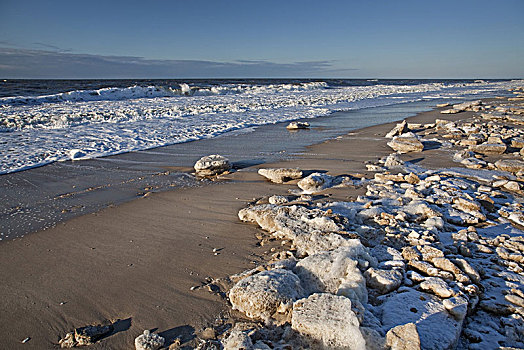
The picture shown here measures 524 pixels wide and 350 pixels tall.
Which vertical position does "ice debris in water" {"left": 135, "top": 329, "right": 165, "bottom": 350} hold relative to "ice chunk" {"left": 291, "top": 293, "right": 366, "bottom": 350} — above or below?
below

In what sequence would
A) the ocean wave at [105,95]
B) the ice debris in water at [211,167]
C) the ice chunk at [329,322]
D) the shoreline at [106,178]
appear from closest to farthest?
the ice chunk at [329,322] → the shoreline at [106,178] → the ice debris in water at [211,167] → the ocean wave at [105,95]

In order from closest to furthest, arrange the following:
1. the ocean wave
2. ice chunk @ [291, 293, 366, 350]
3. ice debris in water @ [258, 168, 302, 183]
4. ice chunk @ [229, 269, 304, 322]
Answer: ice chunk @ [291, 293, 366, 350], ice chunk @ [229, 269, 304, 322], ice debris in water @ [258, 168, 302, 183], the ocean wave

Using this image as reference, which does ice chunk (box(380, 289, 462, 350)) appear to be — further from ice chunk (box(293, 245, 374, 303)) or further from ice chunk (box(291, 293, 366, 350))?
ice chunk (box(291, 293, 366, 350))

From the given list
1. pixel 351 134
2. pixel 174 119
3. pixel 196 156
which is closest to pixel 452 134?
pixel 351 134

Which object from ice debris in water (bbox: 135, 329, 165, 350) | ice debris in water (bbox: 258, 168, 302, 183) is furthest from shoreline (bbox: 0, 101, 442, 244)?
ice debris in water (bbox: 135, 329, 165, 350)

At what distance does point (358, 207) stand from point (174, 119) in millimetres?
9686

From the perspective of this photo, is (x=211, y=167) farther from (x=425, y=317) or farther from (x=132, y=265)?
(x=425, y=317)

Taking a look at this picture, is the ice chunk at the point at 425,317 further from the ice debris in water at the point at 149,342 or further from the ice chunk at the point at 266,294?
the ice debris in water at the point at 149,342

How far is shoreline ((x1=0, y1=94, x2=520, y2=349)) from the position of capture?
197 centimetres

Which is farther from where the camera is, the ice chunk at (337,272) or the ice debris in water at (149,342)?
the ice chunk at (337,272)

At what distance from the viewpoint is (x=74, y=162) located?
231 inches

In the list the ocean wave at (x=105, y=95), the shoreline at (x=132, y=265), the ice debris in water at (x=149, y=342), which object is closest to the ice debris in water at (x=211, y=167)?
the shoreline at (x=132, y=265)

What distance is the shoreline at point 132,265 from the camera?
1.97 meters

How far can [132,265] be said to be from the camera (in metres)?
2.56
